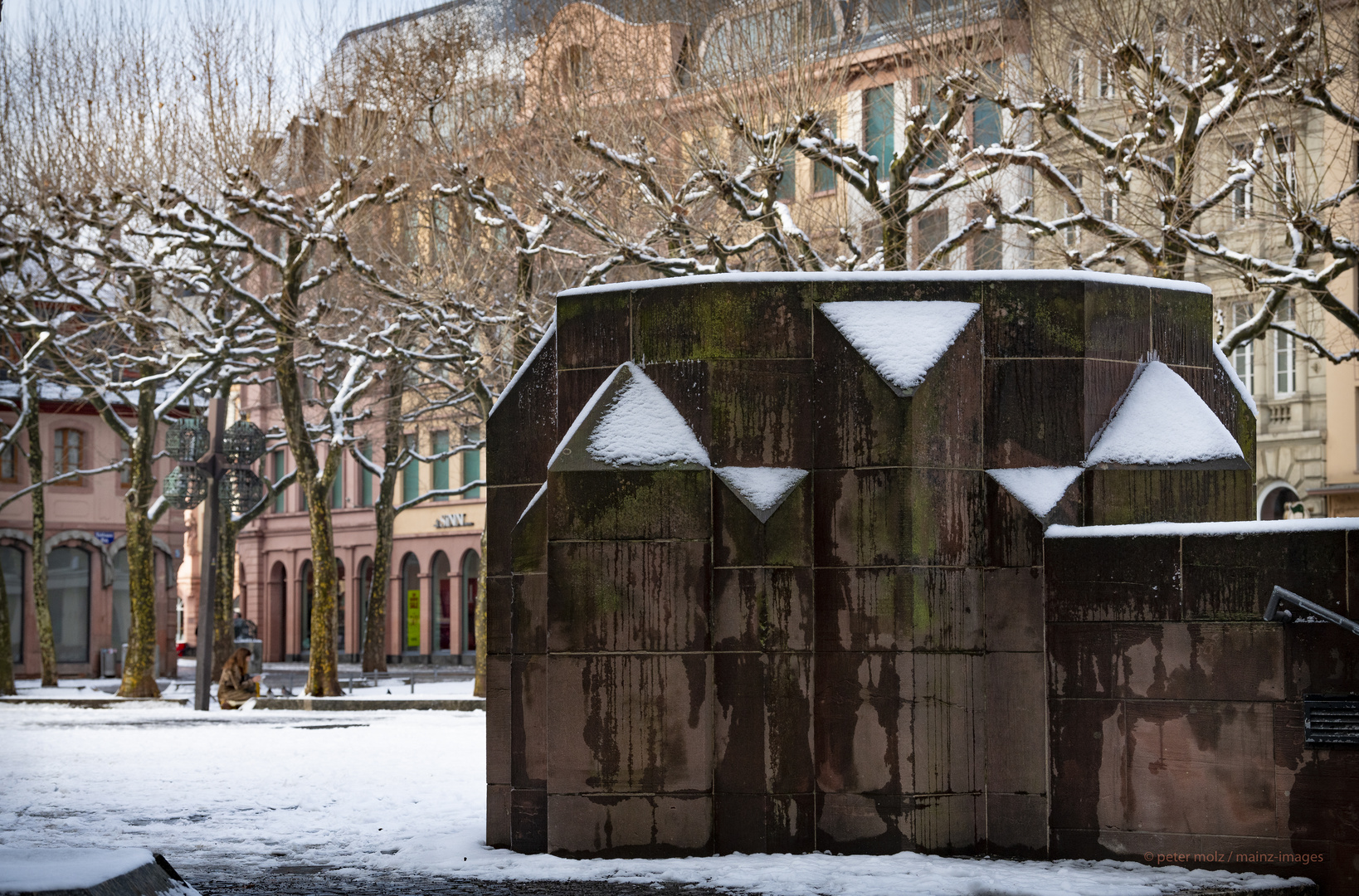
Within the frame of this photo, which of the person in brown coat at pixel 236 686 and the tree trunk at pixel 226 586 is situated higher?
the tree trunk at pixel 226 586

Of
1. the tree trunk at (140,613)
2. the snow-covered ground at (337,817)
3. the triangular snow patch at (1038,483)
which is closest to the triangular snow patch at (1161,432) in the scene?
the triangular snow patch at (1038,483)

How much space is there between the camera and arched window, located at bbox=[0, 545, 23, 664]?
42.8 metres

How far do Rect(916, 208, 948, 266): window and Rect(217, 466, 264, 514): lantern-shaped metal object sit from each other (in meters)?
13.5

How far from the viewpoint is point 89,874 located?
6434 mm

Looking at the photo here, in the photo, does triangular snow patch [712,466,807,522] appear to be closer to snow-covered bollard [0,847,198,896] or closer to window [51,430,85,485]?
snow-covered bollard [0,847,198,896]

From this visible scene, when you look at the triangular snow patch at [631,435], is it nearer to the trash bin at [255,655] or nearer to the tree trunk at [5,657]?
the tree trunk at [5,657]

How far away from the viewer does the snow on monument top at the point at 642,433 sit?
9664 mm

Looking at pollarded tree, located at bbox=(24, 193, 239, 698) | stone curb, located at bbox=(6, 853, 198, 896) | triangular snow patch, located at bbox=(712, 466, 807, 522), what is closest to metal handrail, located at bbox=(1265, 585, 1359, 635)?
triangular snow patch, located at bbox=(712, 466, 807, 522)

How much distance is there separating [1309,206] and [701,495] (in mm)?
11213

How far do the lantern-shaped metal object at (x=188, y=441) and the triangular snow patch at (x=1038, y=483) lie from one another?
69.8 ft

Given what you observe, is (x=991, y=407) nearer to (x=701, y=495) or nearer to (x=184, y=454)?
(x=701, y=495)

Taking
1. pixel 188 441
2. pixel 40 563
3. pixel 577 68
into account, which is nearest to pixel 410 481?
pixel 40 563

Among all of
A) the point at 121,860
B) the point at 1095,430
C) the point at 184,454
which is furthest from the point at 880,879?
the point at 184,454

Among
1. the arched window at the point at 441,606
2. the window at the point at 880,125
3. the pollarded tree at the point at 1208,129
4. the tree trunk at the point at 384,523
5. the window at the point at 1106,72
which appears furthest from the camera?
the arched window at the point at 441,606
